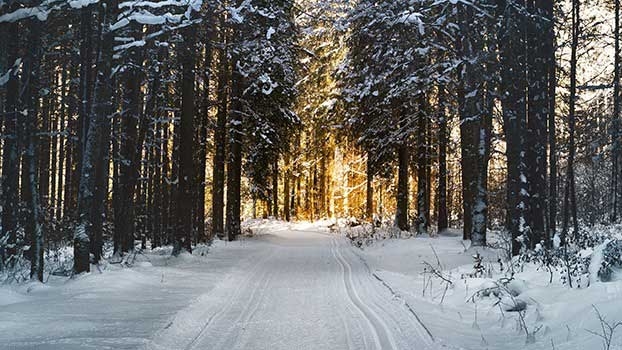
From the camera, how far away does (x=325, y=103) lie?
29250 mm

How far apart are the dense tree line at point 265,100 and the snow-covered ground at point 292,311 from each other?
200 centimetres

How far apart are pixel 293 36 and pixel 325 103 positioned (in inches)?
304

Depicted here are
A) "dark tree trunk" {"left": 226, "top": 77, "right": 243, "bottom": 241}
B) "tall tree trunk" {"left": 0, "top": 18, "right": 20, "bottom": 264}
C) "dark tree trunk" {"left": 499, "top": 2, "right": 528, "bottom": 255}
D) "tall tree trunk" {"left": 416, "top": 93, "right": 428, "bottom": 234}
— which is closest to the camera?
"tall tree trunk" {"left": 0, "top": 18, "right": 20, "bottom": 264}

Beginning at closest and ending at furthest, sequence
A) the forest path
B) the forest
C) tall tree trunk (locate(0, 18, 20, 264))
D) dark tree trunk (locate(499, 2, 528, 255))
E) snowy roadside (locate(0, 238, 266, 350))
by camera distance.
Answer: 1. snowy roadside (locate(0, 238, 266, 350))
2. the forest path
3. the forest
4. tall tree trunk (locate(0, 18, 20, 264))
5. dark tree trunk (locate(499, 2, 528, 255))

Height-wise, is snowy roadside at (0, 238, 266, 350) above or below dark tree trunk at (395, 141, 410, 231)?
below

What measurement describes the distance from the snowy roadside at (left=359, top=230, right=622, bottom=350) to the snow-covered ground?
19mm

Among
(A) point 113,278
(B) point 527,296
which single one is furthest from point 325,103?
(B) point 527,296

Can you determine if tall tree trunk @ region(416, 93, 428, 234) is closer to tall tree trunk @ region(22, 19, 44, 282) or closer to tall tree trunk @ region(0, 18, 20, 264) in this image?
tall tree trunk @ region(22, 19, 44, 282)

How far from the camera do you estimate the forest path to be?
19.3 feet

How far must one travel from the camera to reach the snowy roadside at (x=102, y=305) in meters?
5.52

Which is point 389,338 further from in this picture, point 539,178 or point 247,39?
point 247,39

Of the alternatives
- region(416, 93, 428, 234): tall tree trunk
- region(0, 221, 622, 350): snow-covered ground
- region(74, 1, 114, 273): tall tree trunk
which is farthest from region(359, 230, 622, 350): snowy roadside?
region(416, 93, 428, 234): tall tree trunk

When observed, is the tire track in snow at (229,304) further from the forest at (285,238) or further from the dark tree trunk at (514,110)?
the dark tree trunk at (514,110)

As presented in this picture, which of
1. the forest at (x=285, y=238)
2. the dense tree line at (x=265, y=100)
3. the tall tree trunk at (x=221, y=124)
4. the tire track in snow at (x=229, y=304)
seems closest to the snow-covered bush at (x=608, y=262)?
the forest at (x=285, y=238)
